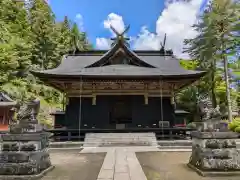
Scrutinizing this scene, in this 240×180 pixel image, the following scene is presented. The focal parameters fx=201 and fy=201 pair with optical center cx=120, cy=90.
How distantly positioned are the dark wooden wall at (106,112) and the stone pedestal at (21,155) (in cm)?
882

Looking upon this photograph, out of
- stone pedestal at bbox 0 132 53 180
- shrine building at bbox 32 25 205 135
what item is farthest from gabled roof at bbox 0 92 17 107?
Answer: stone pedestal at bbox 0 132 53 180

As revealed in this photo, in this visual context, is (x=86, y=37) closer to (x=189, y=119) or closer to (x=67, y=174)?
(x=189, y=119)

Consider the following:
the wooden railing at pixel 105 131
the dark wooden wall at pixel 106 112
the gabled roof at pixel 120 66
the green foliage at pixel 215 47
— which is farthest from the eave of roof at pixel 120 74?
the green foliage at pixel 215 47

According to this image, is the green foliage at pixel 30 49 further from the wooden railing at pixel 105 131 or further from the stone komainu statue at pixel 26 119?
the stone komainu statue at pixel 26 119

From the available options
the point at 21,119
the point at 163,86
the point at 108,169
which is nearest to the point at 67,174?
the point at 108,169

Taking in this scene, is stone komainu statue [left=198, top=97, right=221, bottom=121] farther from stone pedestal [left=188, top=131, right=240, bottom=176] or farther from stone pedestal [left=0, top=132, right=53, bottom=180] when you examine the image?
stone pedestal [left=0, top=132, right=53, bottom=180]

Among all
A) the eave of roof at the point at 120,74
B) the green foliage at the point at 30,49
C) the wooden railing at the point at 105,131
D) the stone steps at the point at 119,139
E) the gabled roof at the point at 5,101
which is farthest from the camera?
the green foliage at the point at 30,49

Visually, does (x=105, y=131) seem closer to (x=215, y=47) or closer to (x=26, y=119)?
(x=26, y=119)

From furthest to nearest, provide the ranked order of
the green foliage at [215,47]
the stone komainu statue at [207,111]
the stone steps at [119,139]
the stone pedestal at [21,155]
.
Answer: the green foliage at [215,47] < the stone steps at [119,139] < the stone komainu statue at [207,111] < the stone pedestal at [21,155]

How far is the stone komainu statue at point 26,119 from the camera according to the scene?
210 inches

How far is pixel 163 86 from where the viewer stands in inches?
555

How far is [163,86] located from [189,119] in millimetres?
17057

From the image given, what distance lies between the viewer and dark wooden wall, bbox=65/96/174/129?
46.1ft

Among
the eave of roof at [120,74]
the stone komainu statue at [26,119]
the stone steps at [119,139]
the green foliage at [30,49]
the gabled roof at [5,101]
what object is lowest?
the stone steps at [119,139]
